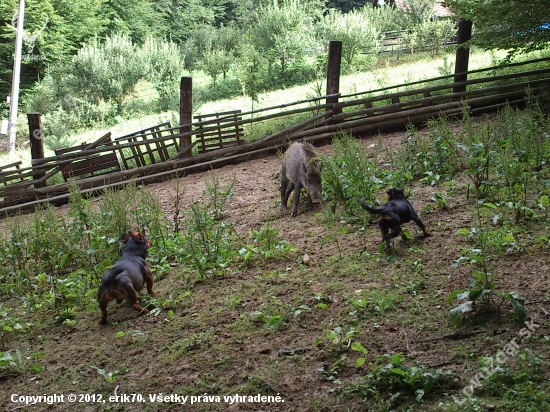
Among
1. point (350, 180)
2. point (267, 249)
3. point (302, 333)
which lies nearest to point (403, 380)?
point (302, 333)

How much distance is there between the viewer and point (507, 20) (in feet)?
31.4

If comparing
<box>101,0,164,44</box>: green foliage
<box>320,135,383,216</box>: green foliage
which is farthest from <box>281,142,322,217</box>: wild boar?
<box>101,0,164,44</box>: green foliage

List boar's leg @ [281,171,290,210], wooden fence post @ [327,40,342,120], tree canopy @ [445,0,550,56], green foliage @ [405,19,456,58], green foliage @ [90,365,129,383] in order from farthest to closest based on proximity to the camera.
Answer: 1. green foliage @ [405,19,456,58]
2. wooden fence post @ [327,40,342,120]
3. boar's leg @ [281,171,290,210]
4. tree canopy @ [445,0,550,56]
5. green foliage @ [90,365,129,383]

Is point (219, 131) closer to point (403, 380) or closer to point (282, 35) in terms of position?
point (403, 380)

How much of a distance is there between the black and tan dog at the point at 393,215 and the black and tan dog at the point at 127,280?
2358 mm

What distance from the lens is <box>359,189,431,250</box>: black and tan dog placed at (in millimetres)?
5699

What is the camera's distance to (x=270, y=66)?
106 feet

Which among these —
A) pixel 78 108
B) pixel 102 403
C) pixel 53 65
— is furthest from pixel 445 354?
pixel 53 65

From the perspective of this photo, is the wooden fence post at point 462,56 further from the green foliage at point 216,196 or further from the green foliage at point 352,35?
the green foliage at point 352,35

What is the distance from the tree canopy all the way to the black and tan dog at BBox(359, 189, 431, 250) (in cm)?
438

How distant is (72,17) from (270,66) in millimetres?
16861

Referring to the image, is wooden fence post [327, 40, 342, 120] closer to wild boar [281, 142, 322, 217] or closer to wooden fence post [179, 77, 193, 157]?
wooden fence post [179, 77, 193, 157]

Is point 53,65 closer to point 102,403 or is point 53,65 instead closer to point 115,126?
point 115,126

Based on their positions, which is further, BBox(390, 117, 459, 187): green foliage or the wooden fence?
the wooden fence
